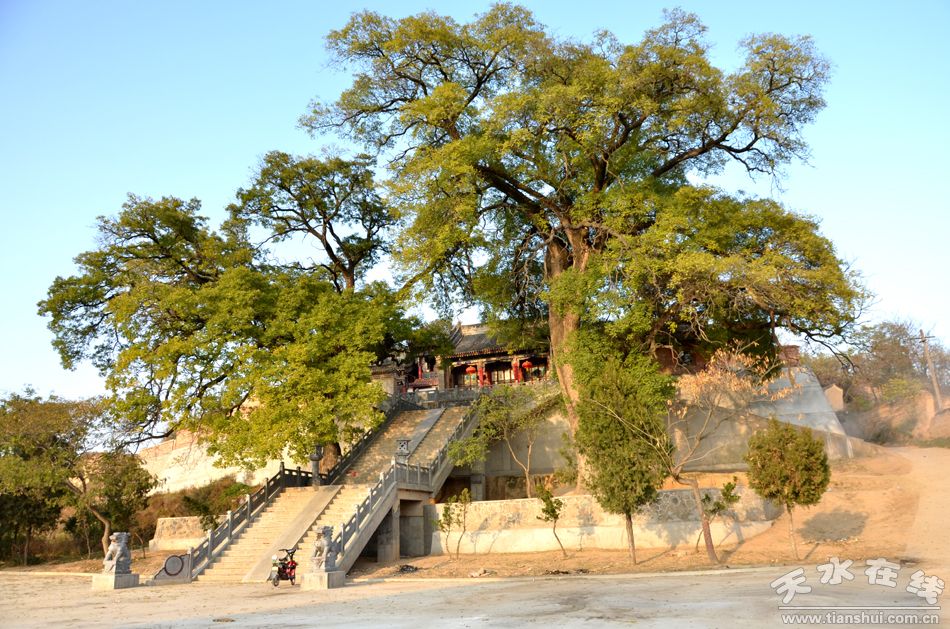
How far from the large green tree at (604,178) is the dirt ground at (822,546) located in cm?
520

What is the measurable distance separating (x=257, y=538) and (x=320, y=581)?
224 inches

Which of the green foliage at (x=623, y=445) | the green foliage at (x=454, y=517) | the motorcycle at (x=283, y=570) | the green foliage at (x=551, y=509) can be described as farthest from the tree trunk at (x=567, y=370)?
the motorcycle at (x=283, y=570)

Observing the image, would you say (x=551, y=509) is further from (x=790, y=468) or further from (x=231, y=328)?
(x=231, y=328)

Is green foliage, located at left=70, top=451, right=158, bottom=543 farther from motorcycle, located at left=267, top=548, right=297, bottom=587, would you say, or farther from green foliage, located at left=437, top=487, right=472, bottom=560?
green foliage, located at left=437, top=487, right=472, bottom=560

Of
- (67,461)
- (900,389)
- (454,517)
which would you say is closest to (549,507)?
(454,517)

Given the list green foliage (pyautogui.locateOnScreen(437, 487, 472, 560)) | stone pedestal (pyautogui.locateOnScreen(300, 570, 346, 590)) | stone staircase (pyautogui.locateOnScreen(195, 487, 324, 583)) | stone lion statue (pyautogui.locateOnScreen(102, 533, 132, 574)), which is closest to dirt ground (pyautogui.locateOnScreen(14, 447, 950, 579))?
green foliage (pyautogui.locateOnScreen(437, 487, 472, 560))

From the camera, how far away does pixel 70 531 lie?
32.2 meters

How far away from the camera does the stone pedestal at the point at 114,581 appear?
17.9 meters

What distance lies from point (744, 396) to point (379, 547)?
45.9ft

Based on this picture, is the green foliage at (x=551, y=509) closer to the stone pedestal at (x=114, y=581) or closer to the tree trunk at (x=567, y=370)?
the tree trunk at (x=567, y=370)

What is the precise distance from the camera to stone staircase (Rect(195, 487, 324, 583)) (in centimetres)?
1959

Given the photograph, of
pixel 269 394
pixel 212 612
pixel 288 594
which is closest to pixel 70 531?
pixel 269 394

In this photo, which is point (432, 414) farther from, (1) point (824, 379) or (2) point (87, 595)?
(1) point (824, 379)

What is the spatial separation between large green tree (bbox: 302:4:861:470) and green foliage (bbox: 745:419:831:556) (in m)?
5.53
